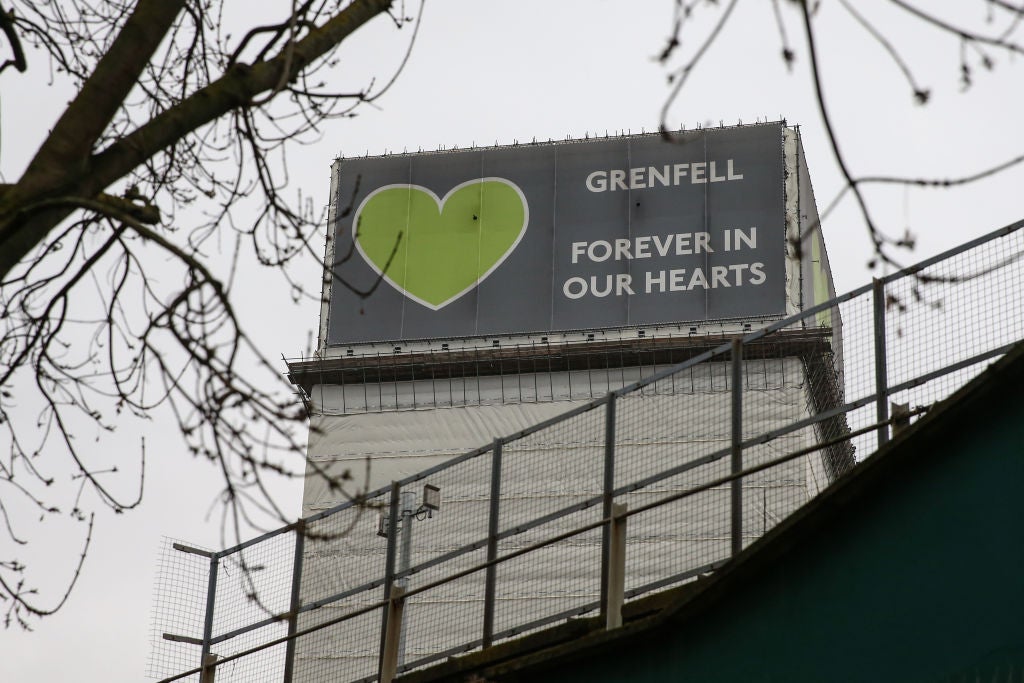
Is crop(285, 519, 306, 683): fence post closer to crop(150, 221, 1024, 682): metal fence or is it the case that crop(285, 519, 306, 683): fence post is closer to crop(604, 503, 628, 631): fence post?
crop(150, 221, 1024, 682): metal fence

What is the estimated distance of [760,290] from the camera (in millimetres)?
36531

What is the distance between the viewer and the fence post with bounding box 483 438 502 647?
1085 centimetres

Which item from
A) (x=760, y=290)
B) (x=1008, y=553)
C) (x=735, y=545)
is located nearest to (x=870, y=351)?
(x=735, y=545)

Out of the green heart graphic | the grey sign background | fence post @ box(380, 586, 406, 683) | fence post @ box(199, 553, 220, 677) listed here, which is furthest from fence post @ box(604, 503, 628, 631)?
the green heart graphic

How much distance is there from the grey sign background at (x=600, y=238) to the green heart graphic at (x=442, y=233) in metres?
0.28

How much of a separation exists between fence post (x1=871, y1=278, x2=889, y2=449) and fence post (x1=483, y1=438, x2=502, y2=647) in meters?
2.93

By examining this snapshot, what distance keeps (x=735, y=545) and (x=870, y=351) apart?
143cm

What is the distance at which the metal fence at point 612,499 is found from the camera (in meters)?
8.82

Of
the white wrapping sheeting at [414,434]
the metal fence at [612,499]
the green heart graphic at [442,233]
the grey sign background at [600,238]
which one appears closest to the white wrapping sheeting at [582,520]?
the metal fence at [612,499]

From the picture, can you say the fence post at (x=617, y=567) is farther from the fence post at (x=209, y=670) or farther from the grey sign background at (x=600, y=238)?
the grey sign background at (x=600, y=238)

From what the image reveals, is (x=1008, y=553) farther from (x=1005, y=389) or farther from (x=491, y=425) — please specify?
(x=491, y=425)

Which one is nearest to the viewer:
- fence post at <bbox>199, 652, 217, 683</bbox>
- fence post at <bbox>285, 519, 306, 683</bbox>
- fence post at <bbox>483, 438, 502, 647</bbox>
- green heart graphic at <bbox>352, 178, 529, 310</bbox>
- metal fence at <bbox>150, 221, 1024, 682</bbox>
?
metal fence at <bbox>150, 221, 1024, 682</bbox>

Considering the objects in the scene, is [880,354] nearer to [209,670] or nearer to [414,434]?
[209,670]

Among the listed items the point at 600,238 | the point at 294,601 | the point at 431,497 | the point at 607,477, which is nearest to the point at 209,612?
the point at 294,601
